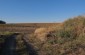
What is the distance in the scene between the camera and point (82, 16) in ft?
87.0

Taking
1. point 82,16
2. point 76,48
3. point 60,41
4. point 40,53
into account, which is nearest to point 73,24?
point 82,16

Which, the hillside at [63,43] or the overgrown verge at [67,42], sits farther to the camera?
the overgrown verge at [67,42]

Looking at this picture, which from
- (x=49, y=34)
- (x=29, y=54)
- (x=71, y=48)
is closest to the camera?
(x=29, y=54)

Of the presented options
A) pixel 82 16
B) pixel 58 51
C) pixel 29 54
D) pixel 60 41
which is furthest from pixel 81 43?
pixel 82 16

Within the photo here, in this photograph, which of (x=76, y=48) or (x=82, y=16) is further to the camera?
(x=82, y=16)

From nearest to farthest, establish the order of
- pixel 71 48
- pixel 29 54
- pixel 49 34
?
pixel 29 54 < pixel 71 48 < pixel 49 34

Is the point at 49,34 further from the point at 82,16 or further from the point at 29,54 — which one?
the point at 29,54

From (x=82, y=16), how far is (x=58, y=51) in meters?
10.2

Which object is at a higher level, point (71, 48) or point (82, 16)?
point (82, 16)

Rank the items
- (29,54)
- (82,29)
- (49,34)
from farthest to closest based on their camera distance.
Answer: (49,34) → (82,29) → (29,54)

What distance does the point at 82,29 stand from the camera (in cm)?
2345

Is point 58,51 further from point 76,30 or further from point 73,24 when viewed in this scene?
point 73,24

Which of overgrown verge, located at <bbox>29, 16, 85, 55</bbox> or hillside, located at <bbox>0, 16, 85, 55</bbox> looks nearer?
hillside, located at <bbox>0, 16, 85, 55</bbox>

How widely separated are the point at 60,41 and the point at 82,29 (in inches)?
147
